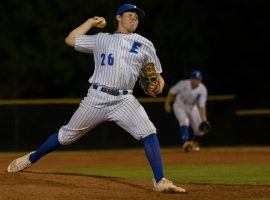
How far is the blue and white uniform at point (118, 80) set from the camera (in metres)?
7.10

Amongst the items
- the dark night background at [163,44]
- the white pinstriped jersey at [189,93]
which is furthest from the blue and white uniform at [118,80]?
the dark night background at [163,44]

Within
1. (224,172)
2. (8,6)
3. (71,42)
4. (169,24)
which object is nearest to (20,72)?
(8,6)

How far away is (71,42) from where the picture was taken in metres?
7.31

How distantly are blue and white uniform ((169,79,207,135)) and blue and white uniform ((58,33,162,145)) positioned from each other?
7.47 metres

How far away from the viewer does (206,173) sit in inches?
407

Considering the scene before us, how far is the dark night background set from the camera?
19.7m

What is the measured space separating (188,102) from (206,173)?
184 inches

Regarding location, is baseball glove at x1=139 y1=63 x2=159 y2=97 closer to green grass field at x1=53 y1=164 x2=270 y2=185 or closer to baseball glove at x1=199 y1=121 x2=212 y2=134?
green grass field at x1=53 y1=164 x2=270 y2=185

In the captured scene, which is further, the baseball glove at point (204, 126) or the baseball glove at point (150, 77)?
the baseball glove at point (204, 126)

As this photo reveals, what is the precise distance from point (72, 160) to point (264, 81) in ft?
27.3

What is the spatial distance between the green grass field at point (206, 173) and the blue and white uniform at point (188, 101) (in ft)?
9.69

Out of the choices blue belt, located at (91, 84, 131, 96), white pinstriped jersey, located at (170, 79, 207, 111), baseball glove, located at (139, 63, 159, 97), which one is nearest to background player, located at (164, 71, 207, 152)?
white pinstriped jersey, located at (170, 79, 207, 111)

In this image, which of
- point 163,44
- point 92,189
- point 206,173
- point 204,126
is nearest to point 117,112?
point 92,189

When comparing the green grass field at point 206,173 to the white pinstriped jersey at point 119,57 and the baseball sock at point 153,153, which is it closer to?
the baseball sock at point 153,153
